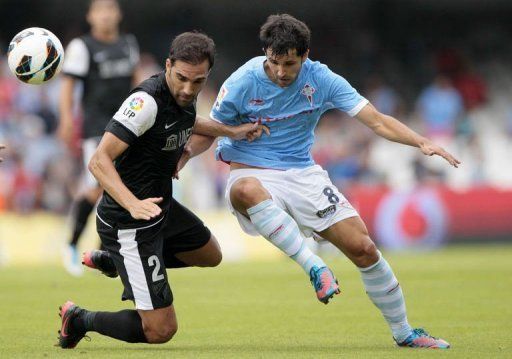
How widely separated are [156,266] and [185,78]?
128 centimetres

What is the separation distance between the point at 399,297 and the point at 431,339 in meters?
0.37

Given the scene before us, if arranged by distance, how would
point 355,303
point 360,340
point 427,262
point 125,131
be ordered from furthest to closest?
point 427,262
point 355,303
point 360,340
point 125,131

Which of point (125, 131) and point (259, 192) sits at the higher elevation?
point (125, 131)

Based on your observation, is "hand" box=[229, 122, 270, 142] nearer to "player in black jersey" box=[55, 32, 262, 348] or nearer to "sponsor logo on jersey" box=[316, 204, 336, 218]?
"player in black jersey" box=[55, 32, 262, 348]

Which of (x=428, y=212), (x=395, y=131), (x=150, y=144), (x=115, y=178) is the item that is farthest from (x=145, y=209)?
(x=428, y=212)

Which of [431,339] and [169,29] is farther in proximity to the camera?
[169,29]

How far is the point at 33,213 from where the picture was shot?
1712 cm

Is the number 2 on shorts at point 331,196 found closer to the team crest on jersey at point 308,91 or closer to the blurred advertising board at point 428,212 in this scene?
the team crest on jersey at point 308,91

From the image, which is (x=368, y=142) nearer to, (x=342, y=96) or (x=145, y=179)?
(x=342, y=96)

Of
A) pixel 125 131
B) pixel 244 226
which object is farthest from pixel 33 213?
pixel 125 131

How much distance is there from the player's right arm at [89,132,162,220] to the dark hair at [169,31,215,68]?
673 millimetres

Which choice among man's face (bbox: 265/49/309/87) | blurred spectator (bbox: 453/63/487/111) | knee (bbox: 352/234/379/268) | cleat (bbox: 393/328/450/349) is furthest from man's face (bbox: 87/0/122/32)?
blurred spectator (bbox: 453/63/487/111)

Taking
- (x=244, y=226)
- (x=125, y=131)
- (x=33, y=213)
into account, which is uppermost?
(x=125, y=131)

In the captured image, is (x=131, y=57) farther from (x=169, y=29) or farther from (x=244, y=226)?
(x=169, y=29)
